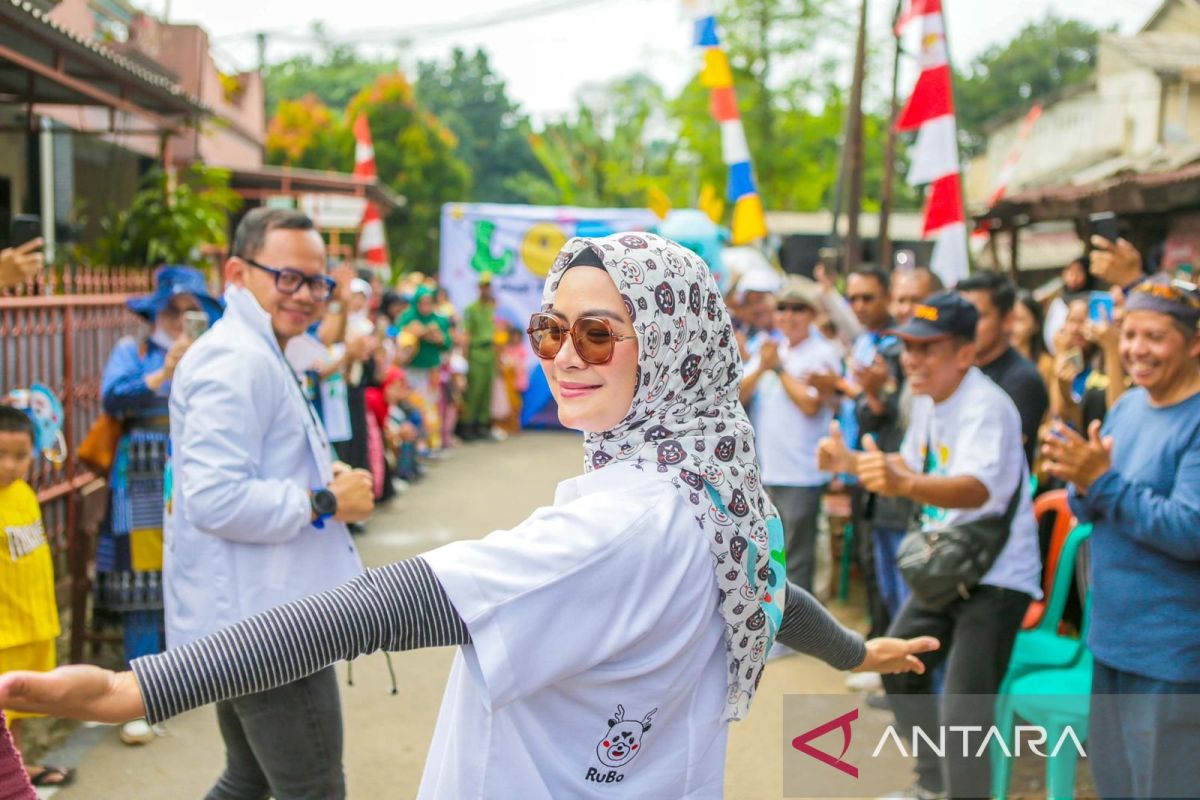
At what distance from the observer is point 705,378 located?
5.88 feet

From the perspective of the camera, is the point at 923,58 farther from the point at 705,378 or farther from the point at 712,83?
the point at 705,378

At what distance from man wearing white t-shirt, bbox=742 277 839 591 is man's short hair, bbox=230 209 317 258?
10.9ft

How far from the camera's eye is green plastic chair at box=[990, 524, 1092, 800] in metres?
3.66

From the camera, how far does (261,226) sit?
10.3ft

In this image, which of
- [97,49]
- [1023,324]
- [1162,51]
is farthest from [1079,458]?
[1162,51]

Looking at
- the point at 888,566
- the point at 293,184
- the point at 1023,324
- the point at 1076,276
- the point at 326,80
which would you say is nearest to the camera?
the point at 888,566

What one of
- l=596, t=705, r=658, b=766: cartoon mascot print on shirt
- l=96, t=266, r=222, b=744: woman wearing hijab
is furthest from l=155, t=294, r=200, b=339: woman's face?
l=596, t=705, r=658, b=766: cartoon mascot print on shirt

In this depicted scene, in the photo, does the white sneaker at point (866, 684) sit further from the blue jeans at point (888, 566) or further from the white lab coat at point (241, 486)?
the white lab coat at point (241, 486)

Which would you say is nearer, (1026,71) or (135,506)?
(135,506)

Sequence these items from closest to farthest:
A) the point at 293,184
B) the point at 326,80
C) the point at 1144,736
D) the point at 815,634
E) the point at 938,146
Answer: the point at 815,634 → the point at 1144,736 → the point at 938,146 → the point at 293,184 → the point at 326,80

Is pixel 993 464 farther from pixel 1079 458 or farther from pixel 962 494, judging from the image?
pixel 1079 458

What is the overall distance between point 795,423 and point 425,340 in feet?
22.1

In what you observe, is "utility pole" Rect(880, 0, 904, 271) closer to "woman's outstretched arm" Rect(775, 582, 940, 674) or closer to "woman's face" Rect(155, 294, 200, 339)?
"woman's face" Rect(155, 294, 200, 339)

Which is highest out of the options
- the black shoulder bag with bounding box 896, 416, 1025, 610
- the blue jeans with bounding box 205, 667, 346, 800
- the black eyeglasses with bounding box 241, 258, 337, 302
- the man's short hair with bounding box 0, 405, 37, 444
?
the black eyeglasses with bounding box 241, 258, 337, 302
